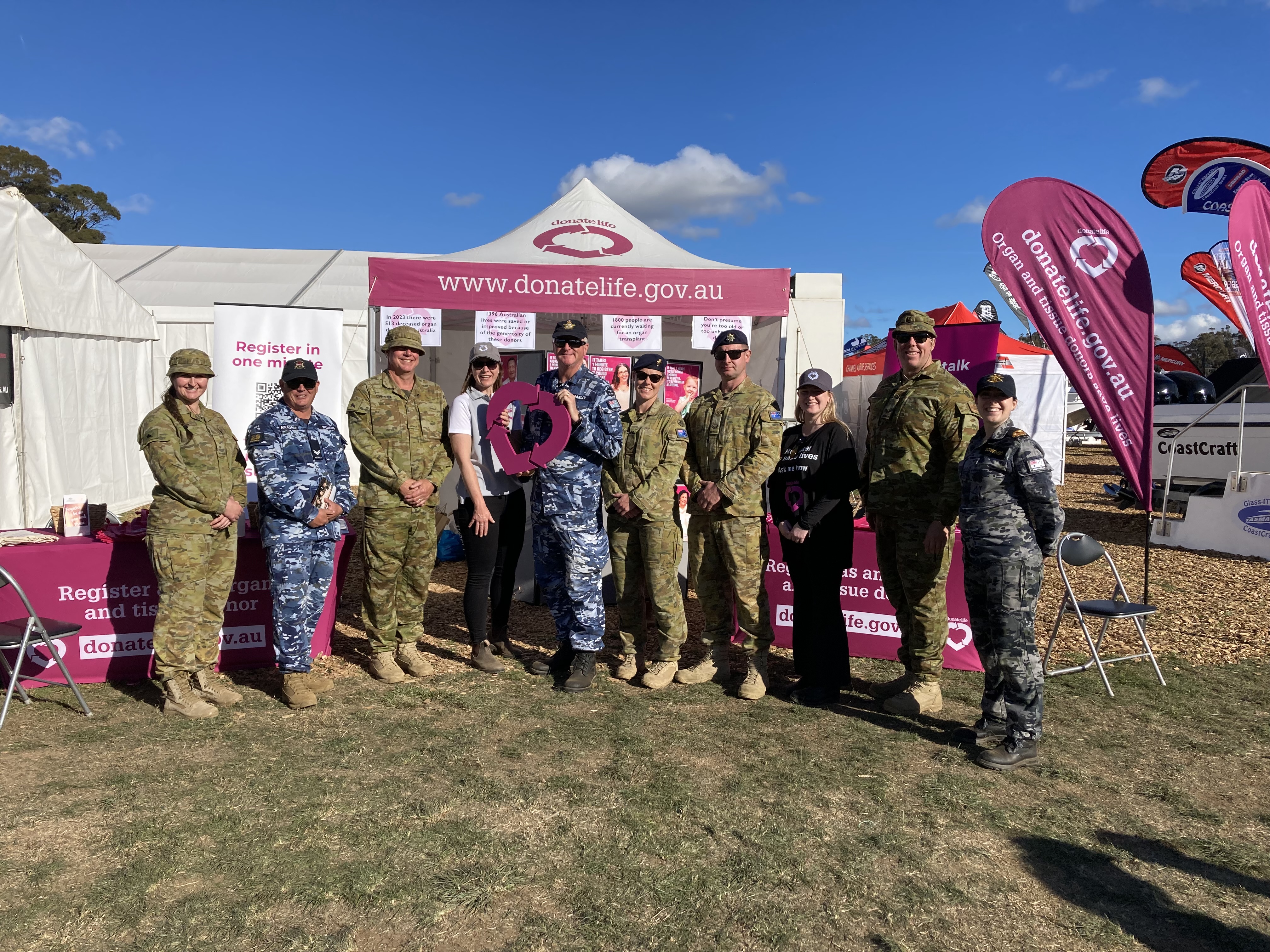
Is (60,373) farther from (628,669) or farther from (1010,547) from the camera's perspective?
(1010,547)

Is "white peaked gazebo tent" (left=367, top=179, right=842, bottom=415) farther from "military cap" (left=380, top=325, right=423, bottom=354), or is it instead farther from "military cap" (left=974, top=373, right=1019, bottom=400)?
"military cap" (left=974, top=373, right=1019, bottom=400)

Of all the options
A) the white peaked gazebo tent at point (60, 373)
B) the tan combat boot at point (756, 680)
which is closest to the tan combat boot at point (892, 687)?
the tan combat boot at point (756, 680)

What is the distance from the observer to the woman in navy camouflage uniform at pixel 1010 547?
3.46 meters

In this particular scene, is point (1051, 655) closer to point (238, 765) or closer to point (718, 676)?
point (718, 676)

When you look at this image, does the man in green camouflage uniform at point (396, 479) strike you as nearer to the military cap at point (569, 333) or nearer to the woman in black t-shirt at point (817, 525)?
the military cap at point (569, 333)

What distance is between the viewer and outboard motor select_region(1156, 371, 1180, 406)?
15.8m

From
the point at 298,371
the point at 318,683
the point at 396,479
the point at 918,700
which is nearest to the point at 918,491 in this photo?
the point at 918,700

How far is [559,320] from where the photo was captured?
858 cm

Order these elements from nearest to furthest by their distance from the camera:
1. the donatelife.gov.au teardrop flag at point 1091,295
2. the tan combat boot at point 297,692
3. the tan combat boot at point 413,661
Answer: the tan combat boot at point 297,692 < the tan combat boot at point 413,661 < the donatelife.gov.au teardrop flag at point 1091,295

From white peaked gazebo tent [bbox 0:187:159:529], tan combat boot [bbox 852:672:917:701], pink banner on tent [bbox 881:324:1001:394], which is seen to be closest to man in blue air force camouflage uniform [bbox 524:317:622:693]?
tan combat boot [bbox 852:672:917:701]

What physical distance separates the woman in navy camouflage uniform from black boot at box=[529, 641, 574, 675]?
2310mm

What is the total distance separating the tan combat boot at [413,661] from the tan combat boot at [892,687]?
2.60m

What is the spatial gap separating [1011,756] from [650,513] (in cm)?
209

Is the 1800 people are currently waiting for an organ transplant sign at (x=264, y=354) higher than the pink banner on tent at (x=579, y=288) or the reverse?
the reverse
